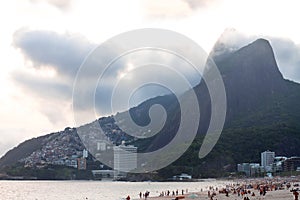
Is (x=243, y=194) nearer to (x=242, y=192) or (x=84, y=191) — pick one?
(x=242, y=192)

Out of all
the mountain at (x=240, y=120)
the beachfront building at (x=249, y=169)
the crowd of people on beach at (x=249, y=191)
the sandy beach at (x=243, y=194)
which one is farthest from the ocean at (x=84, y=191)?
the mountain at (x=240, y=120)

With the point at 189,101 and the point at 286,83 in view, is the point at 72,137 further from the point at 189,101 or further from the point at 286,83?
the point at 286,83

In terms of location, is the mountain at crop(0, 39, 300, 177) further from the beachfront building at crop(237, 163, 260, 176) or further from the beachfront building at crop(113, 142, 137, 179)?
the beachfront building at crop(113, 142, 137, 179)

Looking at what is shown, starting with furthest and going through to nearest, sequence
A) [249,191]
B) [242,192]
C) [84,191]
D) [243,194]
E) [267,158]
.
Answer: [267,158] < [84,191] < [249,191] < [242,192] < [243,194]

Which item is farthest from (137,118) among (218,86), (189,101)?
(218,86)

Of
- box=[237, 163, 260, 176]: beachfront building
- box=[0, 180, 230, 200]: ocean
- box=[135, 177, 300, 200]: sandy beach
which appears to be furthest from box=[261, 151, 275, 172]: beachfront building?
box=[135, 177, 300, 200]: sandy beach

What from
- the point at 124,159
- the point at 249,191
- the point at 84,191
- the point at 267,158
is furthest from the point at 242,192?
the point at 124,159
